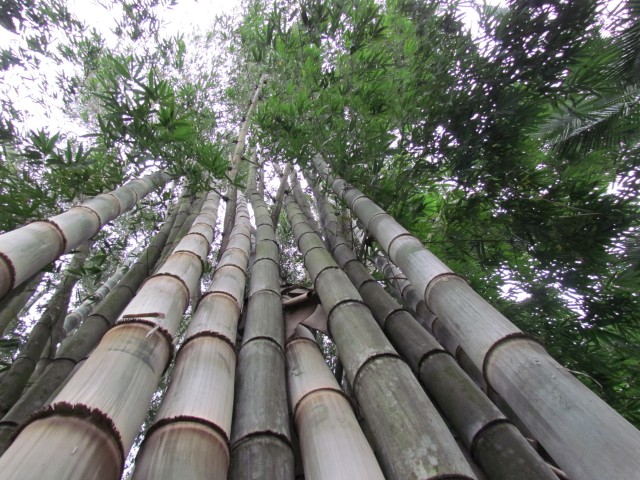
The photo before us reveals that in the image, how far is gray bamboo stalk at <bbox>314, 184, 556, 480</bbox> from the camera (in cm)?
117

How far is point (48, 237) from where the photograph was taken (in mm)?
1508

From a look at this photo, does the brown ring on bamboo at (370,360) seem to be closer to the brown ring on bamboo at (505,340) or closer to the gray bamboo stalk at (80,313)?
the brown ring on bamboo at (505,340)

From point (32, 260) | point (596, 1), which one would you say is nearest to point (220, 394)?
point (32, 260)

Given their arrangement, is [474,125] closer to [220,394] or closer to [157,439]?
[220,394]

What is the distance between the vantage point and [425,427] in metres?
1.10

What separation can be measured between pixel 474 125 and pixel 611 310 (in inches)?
60.9

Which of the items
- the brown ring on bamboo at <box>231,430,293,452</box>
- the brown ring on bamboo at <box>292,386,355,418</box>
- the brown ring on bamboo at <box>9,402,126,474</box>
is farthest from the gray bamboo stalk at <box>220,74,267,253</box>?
the brown ring on bamboo at <box>9,402,126,474</box>

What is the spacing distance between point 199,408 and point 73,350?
3.93 feet

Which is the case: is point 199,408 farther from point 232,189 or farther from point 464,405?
point 232,189

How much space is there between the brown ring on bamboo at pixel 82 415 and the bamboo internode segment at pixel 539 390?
40.5 inches

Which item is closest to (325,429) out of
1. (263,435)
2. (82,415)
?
(263,435)

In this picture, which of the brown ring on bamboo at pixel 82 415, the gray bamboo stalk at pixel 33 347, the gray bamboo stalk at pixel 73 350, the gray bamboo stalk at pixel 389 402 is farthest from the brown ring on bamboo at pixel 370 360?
the gray bamboo stalk at pixel 33 347

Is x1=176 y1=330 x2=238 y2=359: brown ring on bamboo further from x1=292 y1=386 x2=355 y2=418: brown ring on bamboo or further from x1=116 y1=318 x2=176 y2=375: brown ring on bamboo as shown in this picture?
x1=292 y1=386 x2=355 y2=418: brown ring on bamboo

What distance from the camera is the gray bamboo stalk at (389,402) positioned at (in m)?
1.01
